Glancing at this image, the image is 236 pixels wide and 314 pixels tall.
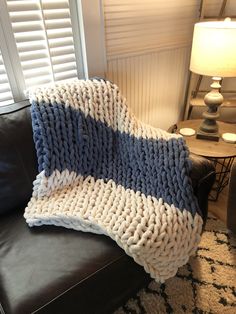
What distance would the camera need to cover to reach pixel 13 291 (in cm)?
78

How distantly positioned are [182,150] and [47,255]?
0.69 m

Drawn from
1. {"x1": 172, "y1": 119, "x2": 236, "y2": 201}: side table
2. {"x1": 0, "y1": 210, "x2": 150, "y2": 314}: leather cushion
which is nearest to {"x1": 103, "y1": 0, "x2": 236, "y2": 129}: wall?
{"x1": 172, "y1": 119, "x2": 236, "y2": 201}: side table

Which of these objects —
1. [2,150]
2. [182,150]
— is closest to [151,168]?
[182,150]

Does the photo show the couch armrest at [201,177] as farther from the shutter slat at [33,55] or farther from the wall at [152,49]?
the shutter slat at [33,55]

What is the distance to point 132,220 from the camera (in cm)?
92

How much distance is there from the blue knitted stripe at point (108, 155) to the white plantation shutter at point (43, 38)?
0.36 metres

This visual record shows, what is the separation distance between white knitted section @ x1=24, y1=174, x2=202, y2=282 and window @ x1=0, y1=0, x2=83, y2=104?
66 centimetres

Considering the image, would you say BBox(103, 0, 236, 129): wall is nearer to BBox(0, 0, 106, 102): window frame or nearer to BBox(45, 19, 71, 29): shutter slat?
BBox(0, 0, 106, 102): window frame

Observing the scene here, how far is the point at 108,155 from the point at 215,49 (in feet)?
2.61

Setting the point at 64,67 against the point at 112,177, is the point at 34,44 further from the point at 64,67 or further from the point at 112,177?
the point at 112,177

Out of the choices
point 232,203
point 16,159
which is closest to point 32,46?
point 16,159

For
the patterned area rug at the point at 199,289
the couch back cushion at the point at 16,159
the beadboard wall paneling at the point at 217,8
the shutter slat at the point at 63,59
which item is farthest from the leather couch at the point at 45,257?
Result: the beadboard wall paneling at the point at 217,8

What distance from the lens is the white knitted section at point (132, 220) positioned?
885 millimetres

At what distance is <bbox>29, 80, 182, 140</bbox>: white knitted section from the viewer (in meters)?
1.14
